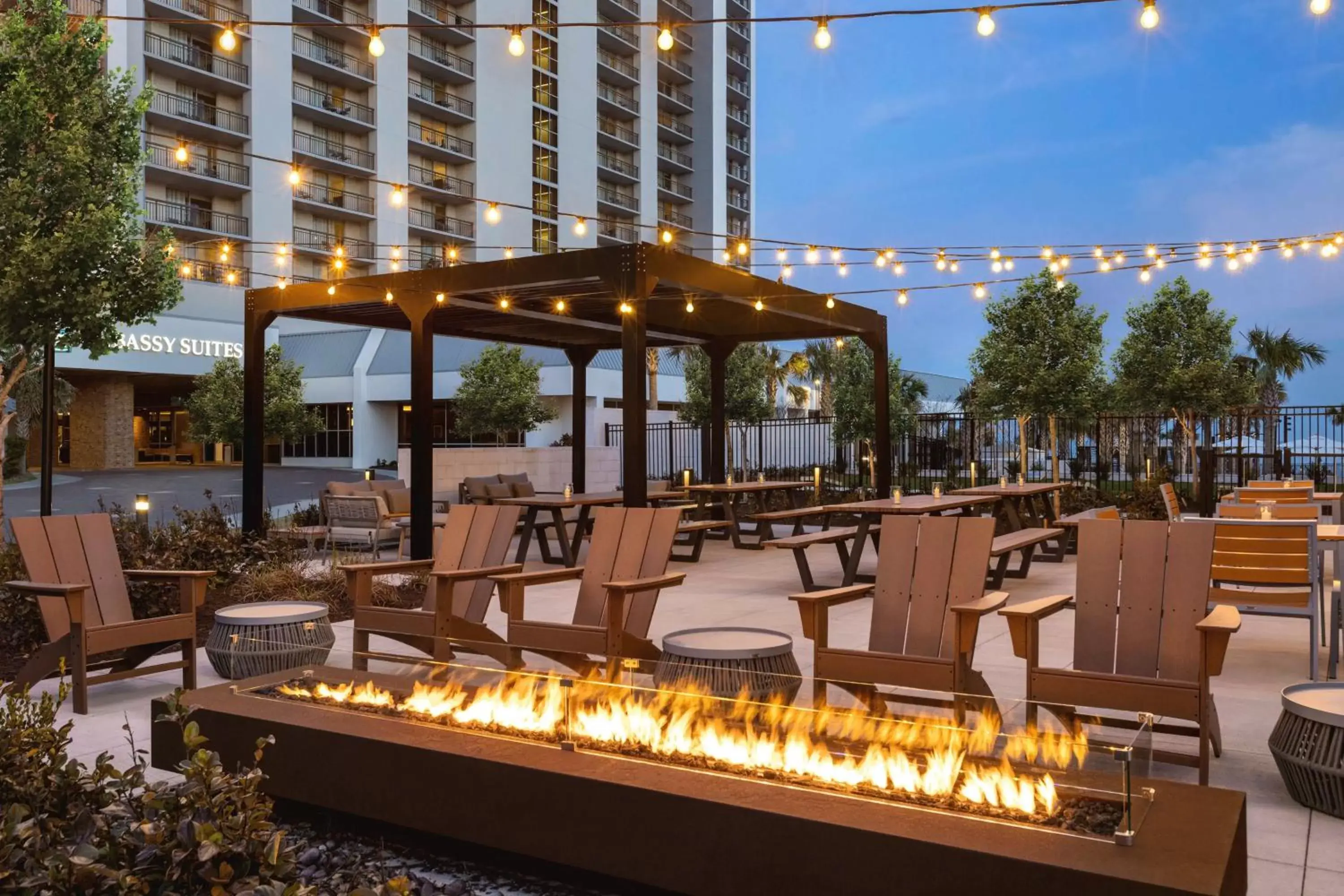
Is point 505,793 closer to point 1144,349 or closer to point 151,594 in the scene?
point 151,594

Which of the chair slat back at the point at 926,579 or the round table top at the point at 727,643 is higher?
the chair slat back at the point at 926,579

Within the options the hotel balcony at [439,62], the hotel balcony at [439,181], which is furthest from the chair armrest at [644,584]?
the hotel balcony at [439,62]

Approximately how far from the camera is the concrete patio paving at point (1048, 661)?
313 cm

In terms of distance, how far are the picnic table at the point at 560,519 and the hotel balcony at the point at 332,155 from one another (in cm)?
2624

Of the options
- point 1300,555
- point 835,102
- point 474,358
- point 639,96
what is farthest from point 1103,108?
point 1300,555

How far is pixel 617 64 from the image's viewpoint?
47000mm

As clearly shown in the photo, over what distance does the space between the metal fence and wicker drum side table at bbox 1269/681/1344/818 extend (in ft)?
35.7

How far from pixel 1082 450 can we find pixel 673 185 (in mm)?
35967

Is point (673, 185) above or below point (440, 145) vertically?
above

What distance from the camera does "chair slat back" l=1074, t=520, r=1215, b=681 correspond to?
3975 mm

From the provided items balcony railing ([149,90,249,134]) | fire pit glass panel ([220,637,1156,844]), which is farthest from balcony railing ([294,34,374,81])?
fire pit glass panel ([220,637,1156,844])

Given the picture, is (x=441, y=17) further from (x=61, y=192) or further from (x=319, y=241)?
(x=61, y=192)

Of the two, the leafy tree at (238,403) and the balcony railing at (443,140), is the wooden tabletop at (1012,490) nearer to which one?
the leafy tree at (238,403)

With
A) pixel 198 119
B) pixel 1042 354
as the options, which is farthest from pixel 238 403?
pixel 1042 354
